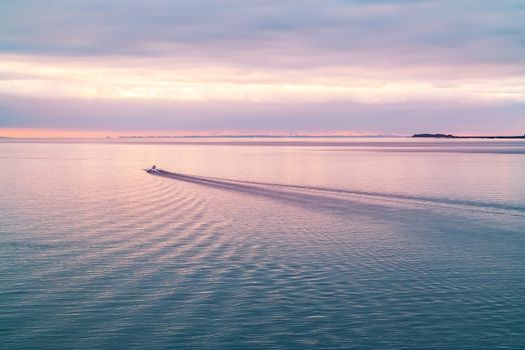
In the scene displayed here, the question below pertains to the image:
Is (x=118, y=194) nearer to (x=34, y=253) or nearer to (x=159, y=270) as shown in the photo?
(x=34, y=253)

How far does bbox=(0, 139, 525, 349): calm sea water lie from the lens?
11.9 m

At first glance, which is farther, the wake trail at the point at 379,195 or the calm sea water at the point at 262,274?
the wake trail at the point at 379,195

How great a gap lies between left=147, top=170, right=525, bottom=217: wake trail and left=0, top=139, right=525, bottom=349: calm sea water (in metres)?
0.29

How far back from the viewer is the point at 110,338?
1162 centimetres

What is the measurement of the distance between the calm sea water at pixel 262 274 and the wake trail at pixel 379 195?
0.29 meters

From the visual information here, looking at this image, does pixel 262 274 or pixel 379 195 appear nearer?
pixel 262 274

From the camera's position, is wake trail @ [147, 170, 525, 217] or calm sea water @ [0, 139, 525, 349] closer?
calm sea water @ [0, 139, 525, 349]

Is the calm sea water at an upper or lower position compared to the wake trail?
lower

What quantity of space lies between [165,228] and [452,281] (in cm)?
1172

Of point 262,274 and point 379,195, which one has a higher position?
point 379,195

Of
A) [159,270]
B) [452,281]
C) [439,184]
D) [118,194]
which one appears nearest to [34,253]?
[159,270]

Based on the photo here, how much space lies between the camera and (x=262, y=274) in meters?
16.3

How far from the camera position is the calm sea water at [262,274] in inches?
469

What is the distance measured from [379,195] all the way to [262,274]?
21.6 m
